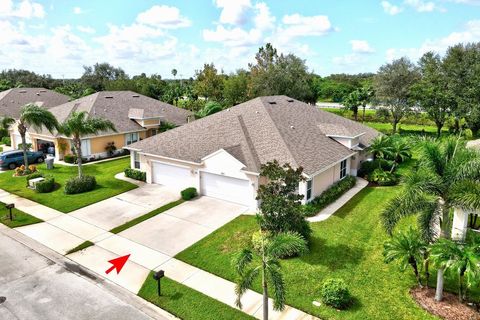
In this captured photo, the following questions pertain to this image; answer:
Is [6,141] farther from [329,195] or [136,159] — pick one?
[329,195]

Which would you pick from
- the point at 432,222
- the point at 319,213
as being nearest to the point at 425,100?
the point at 319,213

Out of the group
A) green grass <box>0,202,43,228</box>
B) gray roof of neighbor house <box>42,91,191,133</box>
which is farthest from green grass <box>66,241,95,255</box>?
gray roof of neighbor house <box>42,91,191,133</box>

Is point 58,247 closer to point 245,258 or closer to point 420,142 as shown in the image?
point 245,258

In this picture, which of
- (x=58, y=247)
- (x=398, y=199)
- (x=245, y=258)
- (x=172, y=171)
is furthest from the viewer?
(x=172, y=171)

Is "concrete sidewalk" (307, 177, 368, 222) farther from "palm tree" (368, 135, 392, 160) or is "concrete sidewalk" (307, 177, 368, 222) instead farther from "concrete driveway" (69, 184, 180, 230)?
"concrete driveway" (69, 184, 180, 230)

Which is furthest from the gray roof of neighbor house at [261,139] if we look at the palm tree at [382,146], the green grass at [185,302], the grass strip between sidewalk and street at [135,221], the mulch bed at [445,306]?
the green grass at [185,302]

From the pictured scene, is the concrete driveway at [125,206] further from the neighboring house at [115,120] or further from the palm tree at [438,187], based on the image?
the palm tree at [438,187]
